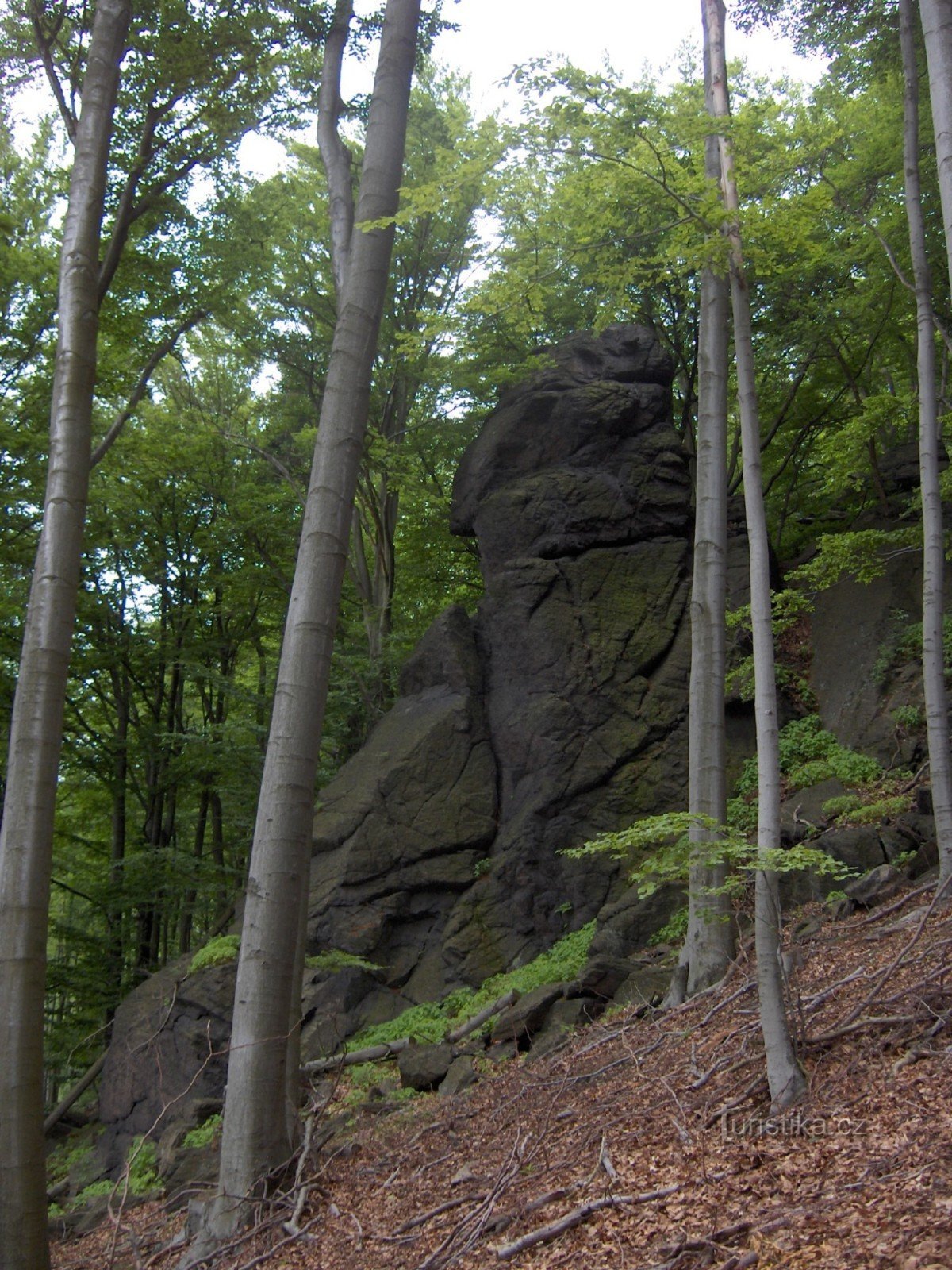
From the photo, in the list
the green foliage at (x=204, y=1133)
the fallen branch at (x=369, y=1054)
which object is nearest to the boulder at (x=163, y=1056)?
the green foliage at (x=204, y=1133)

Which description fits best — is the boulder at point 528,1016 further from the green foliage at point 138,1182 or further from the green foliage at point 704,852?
the green foliage at point 704,852

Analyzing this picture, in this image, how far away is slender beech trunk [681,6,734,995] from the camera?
26.5 ft

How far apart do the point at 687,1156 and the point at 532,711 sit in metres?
8.36

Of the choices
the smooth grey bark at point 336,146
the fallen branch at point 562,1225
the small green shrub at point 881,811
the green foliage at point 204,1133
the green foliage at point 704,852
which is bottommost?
the green foliage at point 204,1133

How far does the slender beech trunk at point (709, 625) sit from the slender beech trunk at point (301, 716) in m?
2.87

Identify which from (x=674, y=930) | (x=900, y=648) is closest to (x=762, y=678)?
(x=674, y=930)

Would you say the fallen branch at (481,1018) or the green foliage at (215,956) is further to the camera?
the green foliage at (215,956)

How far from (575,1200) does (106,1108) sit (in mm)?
9221

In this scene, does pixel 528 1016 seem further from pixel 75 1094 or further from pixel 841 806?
pixel 75 1094

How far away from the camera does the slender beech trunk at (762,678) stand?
5156 mm

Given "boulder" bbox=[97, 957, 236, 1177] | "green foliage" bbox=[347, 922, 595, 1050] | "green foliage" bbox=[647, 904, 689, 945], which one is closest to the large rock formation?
"green foliage" bbox=[347, 922, 595, 1050]

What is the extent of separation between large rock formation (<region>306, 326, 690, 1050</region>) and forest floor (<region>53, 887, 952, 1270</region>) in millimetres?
3922

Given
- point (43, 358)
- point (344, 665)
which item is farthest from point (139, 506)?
point (344, 665)

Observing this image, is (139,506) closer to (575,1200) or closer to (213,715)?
(213,715)
